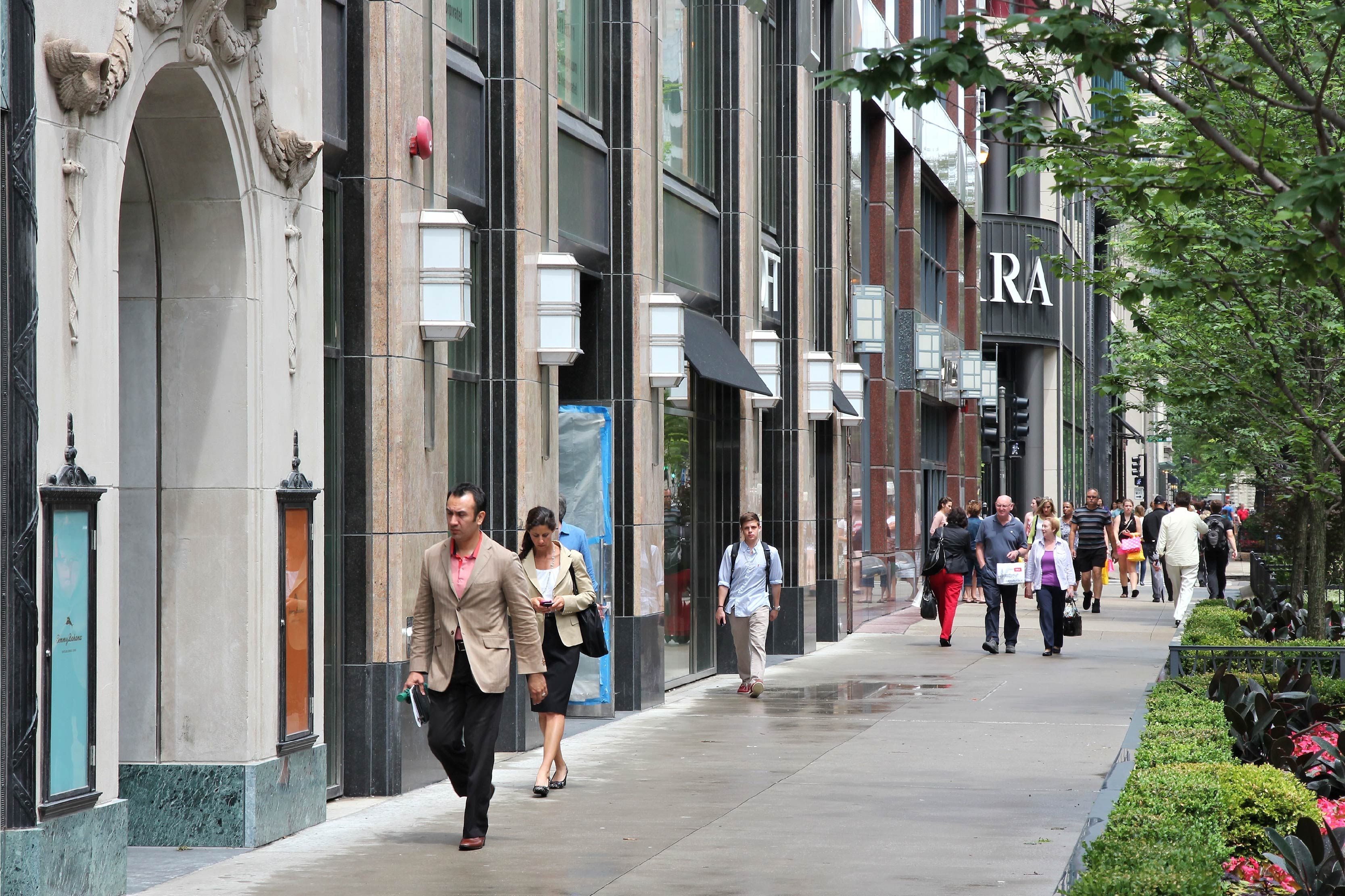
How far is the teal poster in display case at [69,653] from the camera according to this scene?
7.07m

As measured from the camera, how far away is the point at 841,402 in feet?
75.6

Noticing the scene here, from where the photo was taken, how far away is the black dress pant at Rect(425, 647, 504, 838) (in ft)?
29.3

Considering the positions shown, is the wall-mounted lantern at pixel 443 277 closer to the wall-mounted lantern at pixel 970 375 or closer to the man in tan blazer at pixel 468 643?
the man in tan blazer at pixel 468 643

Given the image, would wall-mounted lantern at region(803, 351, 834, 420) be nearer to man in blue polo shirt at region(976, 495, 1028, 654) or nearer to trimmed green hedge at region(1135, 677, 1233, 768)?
man in blue polo shirt at region(976, 495, 1028, 654)

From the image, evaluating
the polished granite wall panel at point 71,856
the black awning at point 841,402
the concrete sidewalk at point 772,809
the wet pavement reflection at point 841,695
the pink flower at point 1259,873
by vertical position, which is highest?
the black awning at point 841,402

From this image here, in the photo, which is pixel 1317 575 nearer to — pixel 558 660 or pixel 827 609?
pixel 827 609

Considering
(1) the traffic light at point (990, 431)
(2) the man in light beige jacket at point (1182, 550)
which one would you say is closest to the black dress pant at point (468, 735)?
(2) the man in light beige jacket at point (1182, 550)

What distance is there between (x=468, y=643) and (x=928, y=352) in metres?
23.1

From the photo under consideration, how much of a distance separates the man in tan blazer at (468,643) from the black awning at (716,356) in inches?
284

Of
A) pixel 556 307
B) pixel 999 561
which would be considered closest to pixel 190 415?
pixel 556 307

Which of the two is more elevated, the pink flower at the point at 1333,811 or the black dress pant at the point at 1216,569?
the black dress pant at the point at 1216,569

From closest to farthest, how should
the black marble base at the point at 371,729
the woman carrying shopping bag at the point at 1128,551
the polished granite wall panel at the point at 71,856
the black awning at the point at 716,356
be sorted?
the polished granite wall panel at the point at 71,856
the black marble base at the point at 371,729
the black awning at the point at 716,356
the woman carrying shopping bag at the point at 1128,551

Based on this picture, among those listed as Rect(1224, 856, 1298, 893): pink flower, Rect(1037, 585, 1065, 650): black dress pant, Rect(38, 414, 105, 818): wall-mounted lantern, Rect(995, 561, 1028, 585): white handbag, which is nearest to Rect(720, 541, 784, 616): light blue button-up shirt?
Rect(995, 561, 1028, 585): white handbag

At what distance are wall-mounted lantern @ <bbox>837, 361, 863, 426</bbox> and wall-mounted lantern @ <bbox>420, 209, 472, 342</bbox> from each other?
1318 cm
